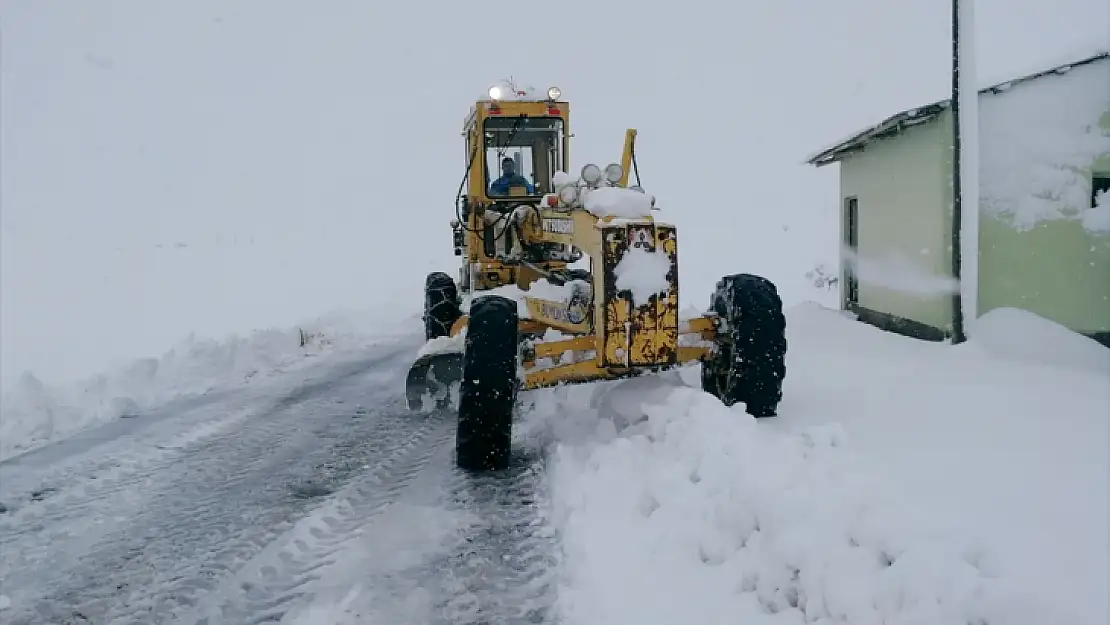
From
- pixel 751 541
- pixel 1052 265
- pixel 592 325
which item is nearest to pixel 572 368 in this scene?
pixel 592 325

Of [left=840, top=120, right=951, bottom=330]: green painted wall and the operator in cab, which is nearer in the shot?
the operator in cab

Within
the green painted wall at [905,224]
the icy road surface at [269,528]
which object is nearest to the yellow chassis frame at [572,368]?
the icy road surface at [269,528]

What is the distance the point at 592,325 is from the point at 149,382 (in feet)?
19.6

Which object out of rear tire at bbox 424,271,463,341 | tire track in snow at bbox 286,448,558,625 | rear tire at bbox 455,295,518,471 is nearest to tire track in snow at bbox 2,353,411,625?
tire track in snow at bbox 286,448,558,625

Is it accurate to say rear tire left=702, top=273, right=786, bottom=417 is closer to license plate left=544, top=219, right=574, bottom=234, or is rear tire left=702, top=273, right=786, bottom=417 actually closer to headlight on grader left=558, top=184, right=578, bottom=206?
license plate left=544, top=219, right=574, bottom=234

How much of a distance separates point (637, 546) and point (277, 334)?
33.2 ft

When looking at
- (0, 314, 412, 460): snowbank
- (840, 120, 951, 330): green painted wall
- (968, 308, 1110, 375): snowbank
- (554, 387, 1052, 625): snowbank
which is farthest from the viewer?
(840, 120, 951, 330): green painted wall

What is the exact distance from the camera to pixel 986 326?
10844mm

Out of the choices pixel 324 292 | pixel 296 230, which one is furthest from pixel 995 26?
pixel 324 292

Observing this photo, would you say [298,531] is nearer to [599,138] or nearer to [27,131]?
[27,131]

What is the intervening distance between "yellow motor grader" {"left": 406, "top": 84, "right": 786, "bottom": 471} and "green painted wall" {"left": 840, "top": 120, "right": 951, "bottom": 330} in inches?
208

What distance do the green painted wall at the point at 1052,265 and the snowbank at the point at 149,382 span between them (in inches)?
355

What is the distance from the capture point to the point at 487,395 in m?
6.48

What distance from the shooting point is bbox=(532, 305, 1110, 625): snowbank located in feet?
11.4
